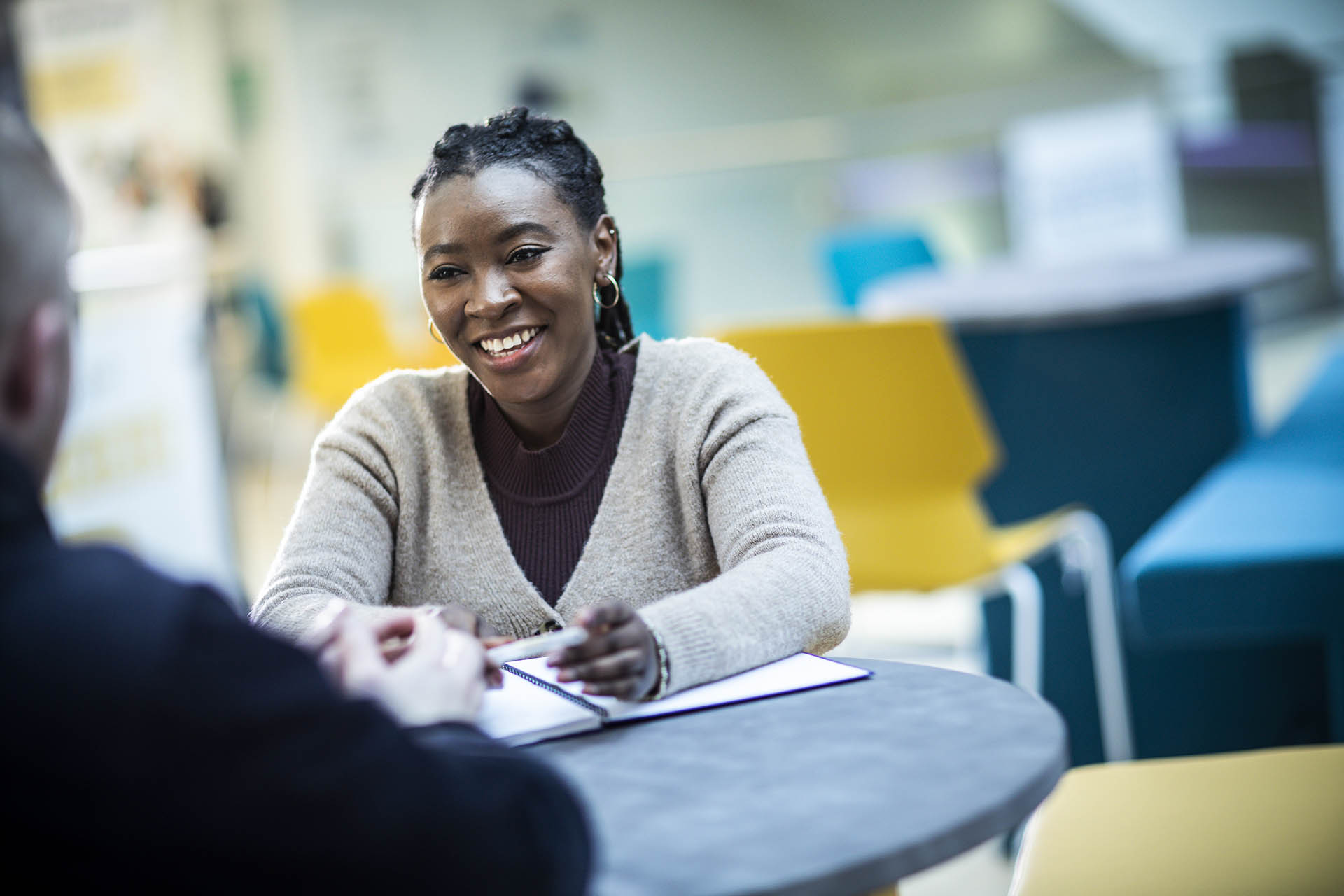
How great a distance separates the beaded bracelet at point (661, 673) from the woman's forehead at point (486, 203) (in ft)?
1.69

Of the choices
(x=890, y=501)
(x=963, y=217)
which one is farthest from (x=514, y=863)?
(x=963, y=217)

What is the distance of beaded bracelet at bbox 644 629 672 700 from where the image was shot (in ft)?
3.40

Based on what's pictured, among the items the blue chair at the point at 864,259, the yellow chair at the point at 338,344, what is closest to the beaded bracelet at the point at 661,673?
the blue chair at the point at 864,259

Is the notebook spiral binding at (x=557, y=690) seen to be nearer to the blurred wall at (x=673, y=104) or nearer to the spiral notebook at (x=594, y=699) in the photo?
the spiral notebook at (x=594, y=699)

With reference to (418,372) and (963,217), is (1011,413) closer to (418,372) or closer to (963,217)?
(418,372)

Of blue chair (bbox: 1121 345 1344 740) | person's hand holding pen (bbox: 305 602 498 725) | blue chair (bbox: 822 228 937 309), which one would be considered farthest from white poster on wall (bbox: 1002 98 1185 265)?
person's hand holding pen (bbox: 305 602 498 725)

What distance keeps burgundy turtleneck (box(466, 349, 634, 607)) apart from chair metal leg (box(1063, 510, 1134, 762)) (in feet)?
4.52

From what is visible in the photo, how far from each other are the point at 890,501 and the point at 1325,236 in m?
3.14

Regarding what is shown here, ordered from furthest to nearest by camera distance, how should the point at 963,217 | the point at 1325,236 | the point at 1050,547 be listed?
the point at 963,217, the point at 1325,236, the point at 1050,547

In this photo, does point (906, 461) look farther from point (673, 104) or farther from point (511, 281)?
point (673, 104)

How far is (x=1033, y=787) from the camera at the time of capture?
2.73ft

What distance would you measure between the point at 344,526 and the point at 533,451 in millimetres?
217

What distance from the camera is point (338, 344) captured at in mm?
5355

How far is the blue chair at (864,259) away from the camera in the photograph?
437cm
